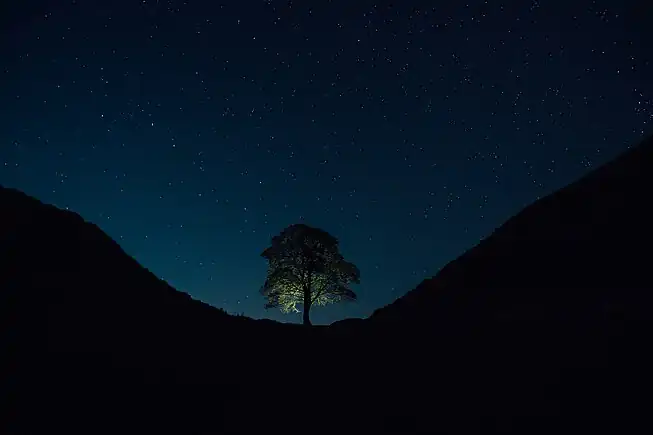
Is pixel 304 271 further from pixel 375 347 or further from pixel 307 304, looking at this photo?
pixel 375 347

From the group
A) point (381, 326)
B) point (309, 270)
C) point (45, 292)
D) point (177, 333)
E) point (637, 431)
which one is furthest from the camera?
point (309, 270)

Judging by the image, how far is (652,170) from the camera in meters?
16.3

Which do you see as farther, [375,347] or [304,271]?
[304,271]

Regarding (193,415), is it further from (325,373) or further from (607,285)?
(607,285)

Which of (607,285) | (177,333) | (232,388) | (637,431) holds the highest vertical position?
(607,285)

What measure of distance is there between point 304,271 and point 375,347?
72.2 ft

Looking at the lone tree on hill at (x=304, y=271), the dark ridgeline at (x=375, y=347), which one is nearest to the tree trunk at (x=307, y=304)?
the lone tree on hill at (x=304, y=271)

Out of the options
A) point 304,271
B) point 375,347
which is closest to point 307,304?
point 304,271

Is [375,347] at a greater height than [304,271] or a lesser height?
lesser

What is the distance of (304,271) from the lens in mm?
34844

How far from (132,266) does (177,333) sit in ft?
15.6

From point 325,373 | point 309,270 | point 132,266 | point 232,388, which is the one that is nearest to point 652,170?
point 325,373

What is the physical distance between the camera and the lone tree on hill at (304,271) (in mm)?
34781

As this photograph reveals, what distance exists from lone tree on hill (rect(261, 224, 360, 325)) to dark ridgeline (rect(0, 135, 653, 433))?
57.2 feet
